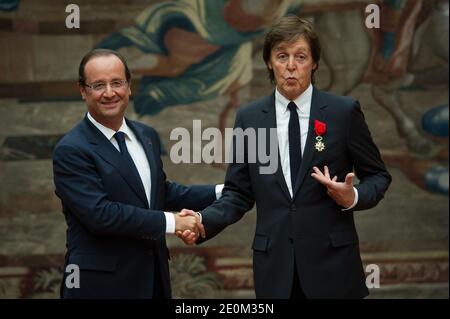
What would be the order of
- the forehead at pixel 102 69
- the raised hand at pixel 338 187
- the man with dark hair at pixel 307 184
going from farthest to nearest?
the forehead at pixel 102 69
the man with dark hair at pixel 307 184
the raised hand at pixel 338 187

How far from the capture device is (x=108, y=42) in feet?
25.8

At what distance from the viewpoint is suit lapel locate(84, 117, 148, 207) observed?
15.6 ft

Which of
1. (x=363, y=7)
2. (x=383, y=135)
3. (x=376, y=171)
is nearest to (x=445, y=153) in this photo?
(x=383, y=135)

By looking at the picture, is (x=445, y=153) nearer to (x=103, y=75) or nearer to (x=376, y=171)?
(x=376, y=171)

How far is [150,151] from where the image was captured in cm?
498

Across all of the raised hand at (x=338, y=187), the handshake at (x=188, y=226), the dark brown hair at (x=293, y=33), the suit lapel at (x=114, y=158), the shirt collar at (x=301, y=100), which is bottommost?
the handshake at (x=188, y=226)

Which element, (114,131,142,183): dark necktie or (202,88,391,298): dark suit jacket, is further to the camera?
(114,131,142,183): dark necktie

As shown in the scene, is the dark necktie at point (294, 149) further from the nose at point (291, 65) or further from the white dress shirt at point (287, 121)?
the nose at point (291, 65)

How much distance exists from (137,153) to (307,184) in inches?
37.0

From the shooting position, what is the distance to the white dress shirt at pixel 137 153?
4.86 meters

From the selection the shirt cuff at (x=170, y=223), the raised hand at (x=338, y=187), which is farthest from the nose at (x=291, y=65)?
the shirt cuff at (x=170, y=223)

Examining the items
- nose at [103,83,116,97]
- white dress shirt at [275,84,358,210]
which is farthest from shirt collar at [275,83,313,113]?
nose at [103,83,116,97]

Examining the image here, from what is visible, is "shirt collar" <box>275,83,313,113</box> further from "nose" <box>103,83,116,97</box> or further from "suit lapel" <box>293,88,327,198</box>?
"nose" <box>103,83,116,97</box>

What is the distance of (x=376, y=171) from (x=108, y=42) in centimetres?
375
